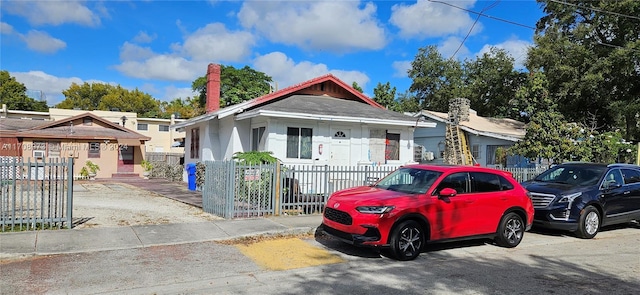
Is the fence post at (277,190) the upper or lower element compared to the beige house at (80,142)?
lower

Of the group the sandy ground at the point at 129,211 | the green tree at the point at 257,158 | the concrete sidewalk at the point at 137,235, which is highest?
the green tree at the point at 257,158

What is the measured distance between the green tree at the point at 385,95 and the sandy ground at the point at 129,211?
28.4 m

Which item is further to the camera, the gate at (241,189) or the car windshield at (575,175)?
the car windshield at (575,175)

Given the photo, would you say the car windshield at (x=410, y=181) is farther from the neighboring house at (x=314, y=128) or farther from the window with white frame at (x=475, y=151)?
the window with white frame at (x=475, y=151)

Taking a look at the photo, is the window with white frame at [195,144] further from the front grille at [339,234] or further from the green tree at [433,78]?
the green tree at [433,78]

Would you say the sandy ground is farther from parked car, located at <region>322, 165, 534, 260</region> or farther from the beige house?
the beige house

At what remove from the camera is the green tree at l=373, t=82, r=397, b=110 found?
40.6m

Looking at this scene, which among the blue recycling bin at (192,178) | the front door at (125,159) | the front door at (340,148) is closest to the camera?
the front door at (340,148)

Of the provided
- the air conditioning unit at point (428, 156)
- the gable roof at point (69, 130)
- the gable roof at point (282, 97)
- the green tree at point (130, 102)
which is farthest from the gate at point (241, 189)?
the green tree at point (130, 102)

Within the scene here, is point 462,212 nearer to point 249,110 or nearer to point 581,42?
point 249,110

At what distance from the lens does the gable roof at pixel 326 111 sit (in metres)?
14.6

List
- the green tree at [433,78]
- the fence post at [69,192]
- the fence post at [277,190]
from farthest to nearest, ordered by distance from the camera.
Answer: the green tree at [433,78] → the fence post at [277,190] → the fence post at [69,192]

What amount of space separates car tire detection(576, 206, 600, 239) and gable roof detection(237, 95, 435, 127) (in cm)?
749

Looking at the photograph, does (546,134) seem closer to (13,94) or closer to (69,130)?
(69,130)
